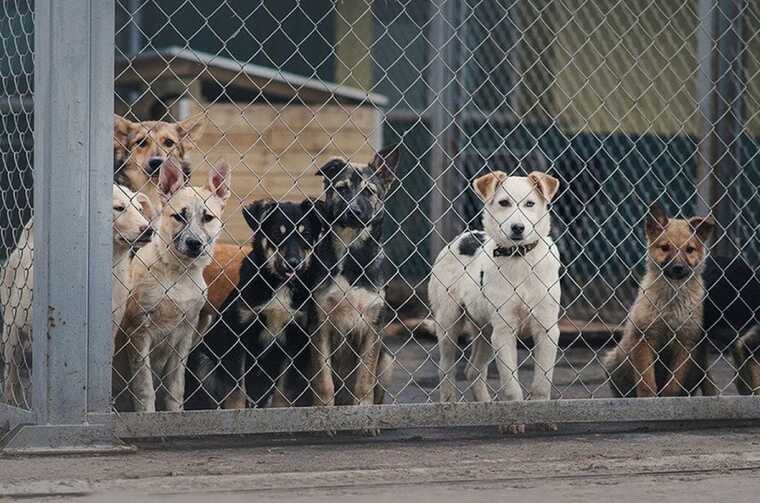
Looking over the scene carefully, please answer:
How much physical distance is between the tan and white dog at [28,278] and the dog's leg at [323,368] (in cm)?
70

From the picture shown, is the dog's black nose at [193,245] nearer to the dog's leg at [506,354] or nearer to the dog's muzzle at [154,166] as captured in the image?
the dog's muzzle at [154,166]

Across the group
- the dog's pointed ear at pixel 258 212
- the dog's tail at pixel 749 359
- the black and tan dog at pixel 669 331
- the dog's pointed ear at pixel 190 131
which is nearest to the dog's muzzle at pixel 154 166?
the dog's pointed ear at pixel 190 131

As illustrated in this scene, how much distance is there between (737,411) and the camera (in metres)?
4.49

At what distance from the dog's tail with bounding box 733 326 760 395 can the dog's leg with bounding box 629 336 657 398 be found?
334mm

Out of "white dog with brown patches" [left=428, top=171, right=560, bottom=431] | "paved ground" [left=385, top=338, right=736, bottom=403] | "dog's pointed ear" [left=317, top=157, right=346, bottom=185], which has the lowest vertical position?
"paved ground" [left=385, top=338, right=736, bottom=403]

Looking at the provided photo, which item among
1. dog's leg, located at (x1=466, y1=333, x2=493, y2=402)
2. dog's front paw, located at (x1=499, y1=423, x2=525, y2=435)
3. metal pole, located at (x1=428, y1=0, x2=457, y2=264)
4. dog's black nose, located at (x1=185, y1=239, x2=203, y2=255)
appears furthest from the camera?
metal pole, located at (x1=428, y1=0, x2=457, y2=264)

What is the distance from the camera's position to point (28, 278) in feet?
14.7

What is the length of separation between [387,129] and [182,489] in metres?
6.20

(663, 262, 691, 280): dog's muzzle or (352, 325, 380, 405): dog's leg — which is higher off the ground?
(663, 262, 691, 280): dog's muzzle

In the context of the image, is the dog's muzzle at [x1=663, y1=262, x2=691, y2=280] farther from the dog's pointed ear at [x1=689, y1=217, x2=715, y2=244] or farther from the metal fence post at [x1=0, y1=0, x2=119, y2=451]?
the metal fence post at [x1=0, y1=0, x2=119, y2=451]

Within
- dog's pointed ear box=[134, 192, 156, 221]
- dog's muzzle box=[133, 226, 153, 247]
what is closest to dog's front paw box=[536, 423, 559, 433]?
dog's muzzle box=[133, 226, 153, 247]

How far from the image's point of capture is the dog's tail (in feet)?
17.1

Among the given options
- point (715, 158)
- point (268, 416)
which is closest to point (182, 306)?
point (268, 416)

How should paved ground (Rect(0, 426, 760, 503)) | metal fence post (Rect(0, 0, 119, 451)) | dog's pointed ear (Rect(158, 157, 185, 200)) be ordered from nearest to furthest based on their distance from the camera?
paved ground (Rect(0, 426, 760, 503)), metal fence post (Rect(0, 0, 119, 451)), dog's pointed ear (Rect(158, 157, 185, 200))
